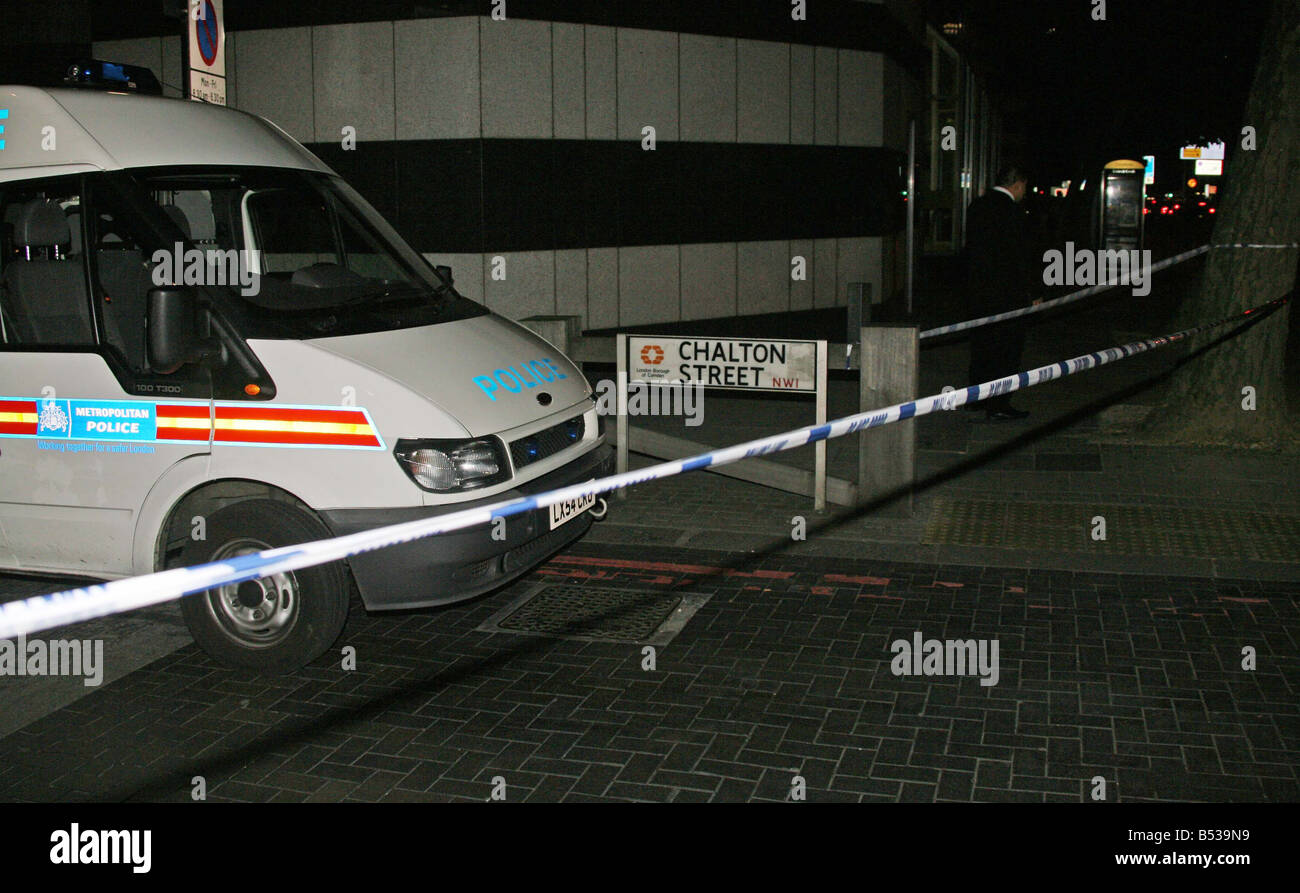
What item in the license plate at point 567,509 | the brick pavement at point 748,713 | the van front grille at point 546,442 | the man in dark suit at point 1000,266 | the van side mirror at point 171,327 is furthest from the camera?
the man in dark suit at point 1000,266

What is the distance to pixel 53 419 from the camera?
18.7 ft

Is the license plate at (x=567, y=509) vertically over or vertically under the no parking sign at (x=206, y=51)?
under

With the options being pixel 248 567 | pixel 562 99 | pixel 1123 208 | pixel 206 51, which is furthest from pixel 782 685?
pixel 1123 208

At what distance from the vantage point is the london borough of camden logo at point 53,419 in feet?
18.6

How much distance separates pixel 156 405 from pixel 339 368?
0.85 metres

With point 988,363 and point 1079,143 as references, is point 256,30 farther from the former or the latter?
point 1079,143

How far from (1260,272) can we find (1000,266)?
6.88 feet

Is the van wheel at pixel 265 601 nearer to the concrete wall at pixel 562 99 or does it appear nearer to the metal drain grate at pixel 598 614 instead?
the metal drain grate at pixel 598 614

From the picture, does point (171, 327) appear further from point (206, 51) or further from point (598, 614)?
point (206, 51)

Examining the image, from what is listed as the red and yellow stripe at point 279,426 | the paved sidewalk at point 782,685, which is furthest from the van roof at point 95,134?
the paved sidewalk at point 782,685

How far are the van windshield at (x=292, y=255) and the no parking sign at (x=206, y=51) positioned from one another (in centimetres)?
301

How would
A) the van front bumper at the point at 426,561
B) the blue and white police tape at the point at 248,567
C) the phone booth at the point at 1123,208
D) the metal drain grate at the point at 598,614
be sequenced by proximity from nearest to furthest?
the blue and white police tape at the point at 248,567, the van front bumper at the point at 426,561, the metal drain grate at the point at 598,614, the phone booth at the point at 1123,208
